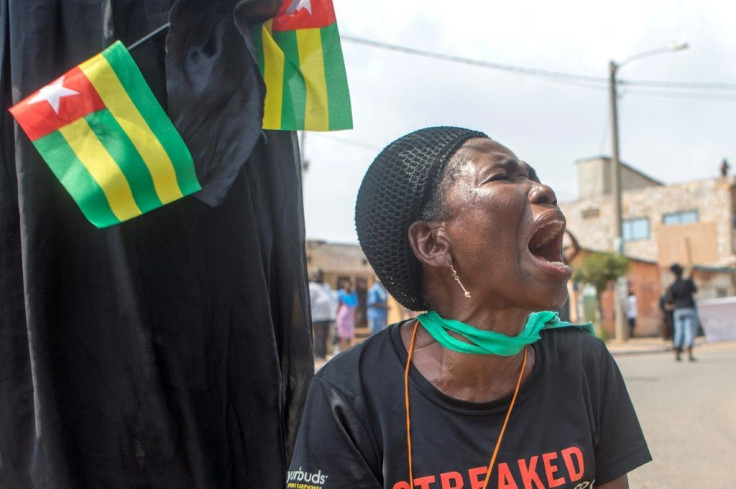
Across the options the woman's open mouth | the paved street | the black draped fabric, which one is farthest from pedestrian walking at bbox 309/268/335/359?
the woman's open mouth

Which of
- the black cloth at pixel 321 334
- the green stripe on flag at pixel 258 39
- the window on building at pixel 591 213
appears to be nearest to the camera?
the green stripe on flag at pixel 258 39

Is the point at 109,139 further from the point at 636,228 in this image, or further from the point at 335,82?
the point at 636,228

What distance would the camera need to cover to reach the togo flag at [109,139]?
5.45ft

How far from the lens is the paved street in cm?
520

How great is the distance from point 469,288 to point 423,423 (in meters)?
0.31

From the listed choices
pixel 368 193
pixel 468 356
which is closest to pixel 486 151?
pixel 368 193

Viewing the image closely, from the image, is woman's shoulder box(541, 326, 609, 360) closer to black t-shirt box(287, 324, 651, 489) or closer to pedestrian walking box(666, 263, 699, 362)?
black t-shirt box(287, 324, 651, 489)

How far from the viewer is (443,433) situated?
5.34ft

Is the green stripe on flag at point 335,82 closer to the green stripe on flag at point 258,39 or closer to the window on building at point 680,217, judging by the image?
the green stripe on flag at point 258,39

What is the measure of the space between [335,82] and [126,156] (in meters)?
0.60

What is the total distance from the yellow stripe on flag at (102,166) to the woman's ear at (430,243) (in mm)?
627

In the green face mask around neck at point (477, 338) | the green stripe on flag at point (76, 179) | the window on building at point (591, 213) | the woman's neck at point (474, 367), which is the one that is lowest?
the woman's neck at point (474, 367)

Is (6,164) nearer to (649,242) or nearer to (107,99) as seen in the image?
(107,99)

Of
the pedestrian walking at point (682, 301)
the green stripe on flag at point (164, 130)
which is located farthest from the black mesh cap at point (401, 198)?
the pedestrian walking at point (682, 301)
